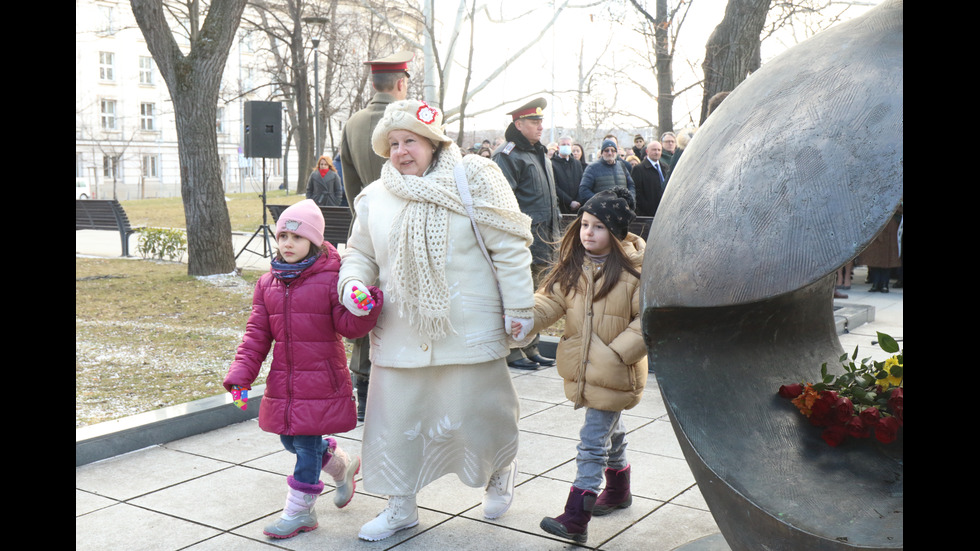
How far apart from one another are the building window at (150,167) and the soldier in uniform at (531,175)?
165 ft

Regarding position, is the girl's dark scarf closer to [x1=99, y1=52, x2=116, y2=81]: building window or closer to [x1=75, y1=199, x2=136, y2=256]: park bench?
[x1=75, y1=199, x2=136, y2=256]: park bench

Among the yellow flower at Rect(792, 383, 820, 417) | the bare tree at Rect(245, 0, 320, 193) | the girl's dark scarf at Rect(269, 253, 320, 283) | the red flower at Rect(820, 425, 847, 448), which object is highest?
the bare tree at Rect(245, 0, 320, 193)

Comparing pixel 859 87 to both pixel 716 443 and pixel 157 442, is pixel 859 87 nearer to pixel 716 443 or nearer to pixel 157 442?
pixel 716 443

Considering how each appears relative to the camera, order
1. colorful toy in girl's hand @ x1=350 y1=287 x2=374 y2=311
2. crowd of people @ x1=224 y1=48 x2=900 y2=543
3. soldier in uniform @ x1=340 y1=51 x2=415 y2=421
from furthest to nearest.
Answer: soldier in uniform @ x1=340 y1=51 x2=415 y2=421 < crowd of people @ x1=224 y1=48 x2=900 y2=543 < colorful toy in girl's hand @ x1=350 y1=287 x2=374 y2=311

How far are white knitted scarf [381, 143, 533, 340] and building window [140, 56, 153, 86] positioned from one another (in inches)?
2134

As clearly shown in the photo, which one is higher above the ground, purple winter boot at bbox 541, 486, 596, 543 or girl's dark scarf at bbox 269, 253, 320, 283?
girl's dark scarf at bbox 269, 253, 320, 283

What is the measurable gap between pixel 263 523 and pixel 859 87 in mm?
3028

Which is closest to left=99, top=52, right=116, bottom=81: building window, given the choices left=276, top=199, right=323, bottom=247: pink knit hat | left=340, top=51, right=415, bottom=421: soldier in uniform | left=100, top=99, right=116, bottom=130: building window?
left=100, top=99, right=116, bottom=130: building window

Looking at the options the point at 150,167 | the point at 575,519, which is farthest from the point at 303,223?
the point at 150,167

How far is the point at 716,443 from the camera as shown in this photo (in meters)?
2.85

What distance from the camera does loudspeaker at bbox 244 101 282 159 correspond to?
612 inches

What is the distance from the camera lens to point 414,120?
3828mm
